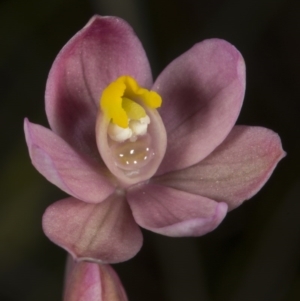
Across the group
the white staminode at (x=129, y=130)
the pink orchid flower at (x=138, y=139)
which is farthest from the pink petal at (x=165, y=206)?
the white staminode at (x=129, y=130)

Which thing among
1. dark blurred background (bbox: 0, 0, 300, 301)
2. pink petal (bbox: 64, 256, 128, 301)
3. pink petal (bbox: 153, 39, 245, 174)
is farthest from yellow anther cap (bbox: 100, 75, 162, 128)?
dark blurred background (bbox: 0, 0, 300, 301)

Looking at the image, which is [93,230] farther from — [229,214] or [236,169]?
[229,214]

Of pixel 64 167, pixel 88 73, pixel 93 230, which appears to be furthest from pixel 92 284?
pixel 88 73

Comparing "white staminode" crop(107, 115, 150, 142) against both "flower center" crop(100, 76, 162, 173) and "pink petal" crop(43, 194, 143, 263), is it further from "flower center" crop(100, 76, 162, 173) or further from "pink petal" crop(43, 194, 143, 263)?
"pink petal" crop(43, 194, 143, 263)

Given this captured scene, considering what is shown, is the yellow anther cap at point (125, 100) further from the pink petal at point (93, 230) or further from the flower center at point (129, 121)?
the pink petal at point (93, 230)

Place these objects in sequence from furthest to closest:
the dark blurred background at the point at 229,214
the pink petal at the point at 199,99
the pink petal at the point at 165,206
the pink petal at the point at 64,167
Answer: the dark blurred background at the point at 229,214 < the pink petal at the point at 199,99 < the pink petal at the point at 165,206 < the pink petal at the point at 64,167

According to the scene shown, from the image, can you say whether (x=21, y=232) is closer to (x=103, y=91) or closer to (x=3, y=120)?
(x=3, y=120)

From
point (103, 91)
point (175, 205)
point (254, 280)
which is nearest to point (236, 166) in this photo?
point (175, 205)
